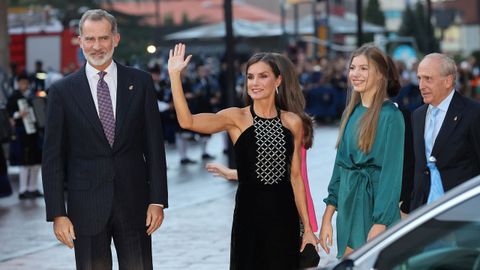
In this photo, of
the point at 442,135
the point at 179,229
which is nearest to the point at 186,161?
the point at 179,229

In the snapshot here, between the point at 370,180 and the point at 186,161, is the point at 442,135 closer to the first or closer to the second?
the point at 370,180

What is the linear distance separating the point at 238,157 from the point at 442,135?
1465 mm

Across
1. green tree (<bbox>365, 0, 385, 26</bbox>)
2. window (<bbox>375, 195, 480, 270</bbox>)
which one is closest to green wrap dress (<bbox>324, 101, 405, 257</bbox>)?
window (<bbox>375, 195, 480, 270</bbox>)

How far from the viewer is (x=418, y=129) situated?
8.06 m

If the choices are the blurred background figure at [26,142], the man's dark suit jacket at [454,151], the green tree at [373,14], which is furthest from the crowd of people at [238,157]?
the green tree at [373,14]

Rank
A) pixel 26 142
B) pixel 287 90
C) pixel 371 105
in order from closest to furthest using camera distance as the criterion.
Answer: pixel 371 105, pixel 287 90, pixel 26 142

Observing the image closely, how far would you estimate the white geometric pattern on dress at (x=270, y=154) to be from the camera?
7.00 metres

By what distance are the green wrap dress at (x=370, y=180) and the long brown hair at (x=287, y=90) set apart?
32cm

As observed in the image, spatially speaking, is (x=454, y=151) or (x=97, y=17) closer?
(x=97, y=17)

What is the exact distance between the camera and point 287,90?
7270 millimetres

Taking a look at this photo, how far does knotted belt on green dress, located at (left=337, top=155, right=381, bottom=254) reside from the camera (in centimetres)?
688

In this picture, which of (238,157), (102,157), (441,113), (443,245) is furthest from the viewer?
(441,113)

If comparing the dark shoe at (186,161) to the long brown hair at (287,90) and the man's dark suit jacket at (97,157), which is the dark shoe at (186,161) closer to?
the long brown hair at (287,90)

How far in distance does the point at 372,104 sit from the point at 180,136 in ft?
53.6
